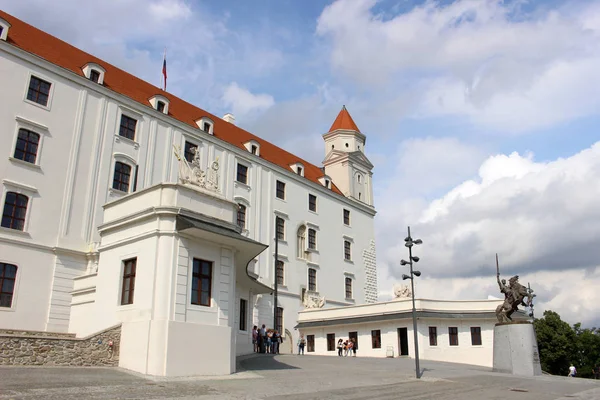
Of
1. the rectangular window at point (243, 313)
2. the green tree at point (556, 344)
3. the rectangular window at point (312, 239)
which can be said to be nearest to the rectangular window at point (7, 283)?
the rectangular window at point (243, 313)

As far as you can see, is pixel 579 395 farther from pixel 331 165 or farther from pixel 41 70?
pixel 331 165

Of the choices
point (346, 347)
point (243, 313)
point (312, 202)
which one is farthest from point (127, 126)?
point (346, 347)

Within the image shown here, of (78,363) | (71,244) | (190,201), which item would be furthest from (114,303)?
(71,244)

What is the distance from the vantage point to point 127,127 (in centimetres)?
3166

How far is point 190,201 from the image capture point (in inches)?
724

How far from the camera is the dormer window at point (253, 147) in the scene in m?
40.8

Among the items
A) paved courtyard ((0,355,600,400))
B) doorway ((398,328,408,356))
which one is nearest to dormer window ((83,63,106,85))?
paved courtyard ((0,355,600,400))

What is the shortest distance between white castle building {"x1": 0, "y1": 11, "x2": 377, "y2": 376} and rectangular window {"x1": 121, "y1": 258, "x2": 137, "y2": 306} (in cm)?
6

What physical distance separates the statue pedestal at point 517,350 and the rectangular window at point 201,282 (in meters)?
13.5

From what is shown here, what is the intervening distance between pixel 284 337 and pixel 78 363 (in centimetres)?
2357

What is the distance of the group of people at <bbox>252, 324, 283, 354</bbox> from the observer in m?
28.5

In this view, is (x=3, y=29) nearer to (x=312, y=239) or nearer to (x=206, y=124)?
(x=206, y=124)

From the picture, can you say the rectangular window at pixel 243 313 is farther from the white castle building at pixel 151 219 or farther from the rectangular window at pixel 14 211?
the rectangular window at pixel 14 211

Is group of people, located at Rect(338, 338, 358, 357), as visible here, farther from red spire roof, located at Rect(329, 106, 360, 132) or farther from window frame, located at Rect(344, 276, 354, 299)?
red spire roof, located at Rect(329, 106, 360, 132)
